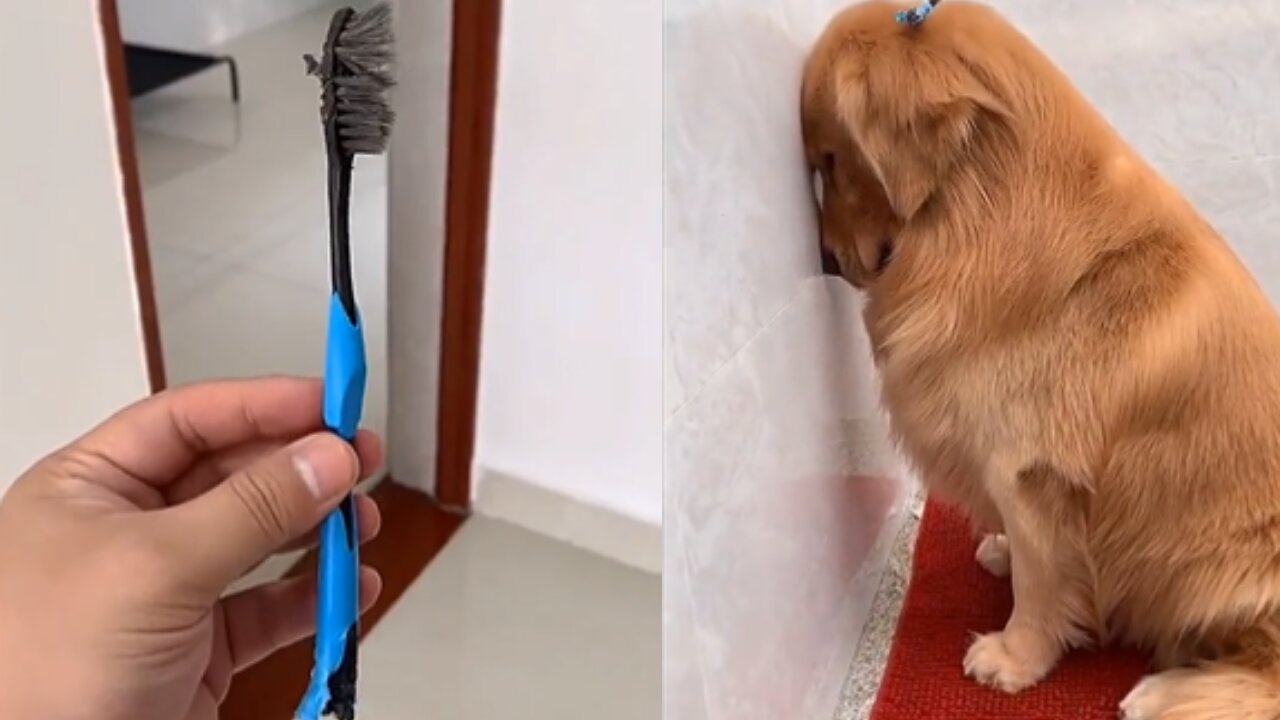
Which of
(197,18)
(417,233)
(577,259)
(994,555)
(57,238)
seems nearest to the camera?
(994,555)

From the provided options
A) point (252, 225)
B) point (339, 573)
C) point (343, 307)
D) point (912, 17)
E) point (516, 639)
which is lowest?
point (516, 639)

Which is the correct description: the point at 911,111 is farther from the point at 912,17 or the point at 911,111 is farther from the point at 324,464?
the point at 324,464

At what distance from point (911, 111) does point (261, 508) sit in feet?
1.39

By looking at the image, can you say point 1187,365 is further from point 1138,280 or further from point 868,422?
point 868,422

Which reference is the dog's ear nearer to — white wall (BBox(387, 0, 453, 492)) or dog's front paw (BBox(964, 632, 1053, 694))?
dog's front paw (BBox(964, 632, 1053, 694))

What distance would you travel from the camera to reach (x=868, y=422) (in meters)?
0.97

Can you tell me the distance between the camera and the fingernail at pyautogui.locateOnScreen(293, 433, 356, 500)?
0.63m

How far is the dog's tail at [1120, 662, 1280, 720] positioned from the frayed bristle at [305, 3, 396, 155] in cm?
61

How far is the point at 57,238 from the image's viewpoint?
4.13 ft

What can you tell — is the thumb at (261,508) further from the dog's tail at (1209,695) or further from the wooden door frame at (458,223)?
the wooden door frame at (458,223)

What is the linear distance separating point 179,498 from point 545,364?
2.96 feet

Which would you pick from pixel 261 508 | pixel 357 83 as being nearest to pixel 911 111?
pixel 357 83

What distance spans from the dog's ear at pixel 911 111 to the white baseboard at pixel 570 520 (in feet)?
3.00

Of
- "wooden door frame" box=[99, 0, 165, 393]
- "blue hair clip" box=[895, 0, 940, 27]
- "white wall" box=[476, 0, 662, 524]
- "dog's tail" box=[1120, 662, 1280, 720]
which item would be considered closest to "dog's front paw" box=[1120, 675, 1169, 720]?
"dog's tail" box=[1120, 662, 1280, 720]
